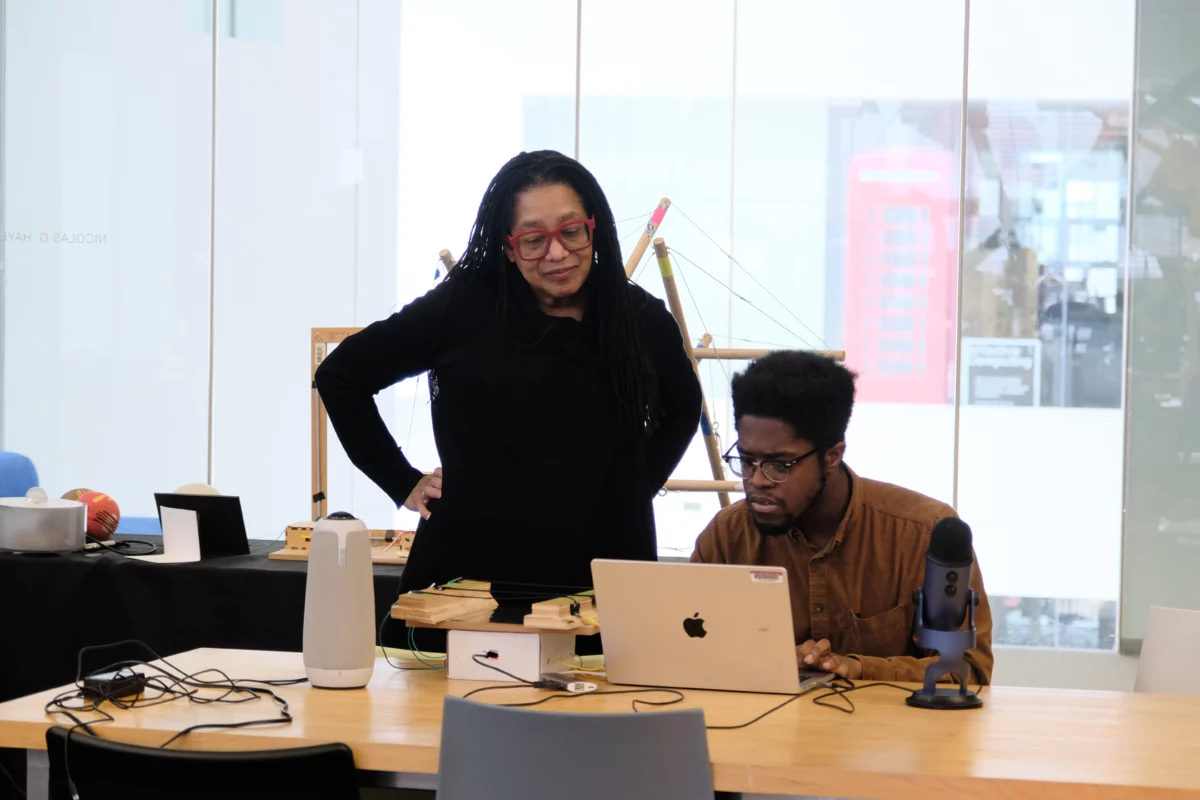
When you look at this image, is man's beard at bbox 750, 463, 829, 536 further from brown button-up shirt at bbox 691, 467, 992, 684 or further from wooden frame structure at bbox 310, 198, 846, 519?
wooden frame structure at bbox 310, 198, 846, 519

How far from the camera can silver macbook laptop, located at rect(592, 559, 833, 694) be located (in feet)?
5.67

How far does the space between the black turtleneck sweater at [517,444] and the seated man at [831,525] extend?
23 cm

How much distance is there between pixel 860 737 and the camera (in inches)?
63.0

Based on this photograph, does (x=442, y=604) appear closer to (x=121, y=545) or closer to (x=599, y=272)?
(x=599, y=272)

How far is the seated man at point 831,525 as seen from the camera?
6.49 feet

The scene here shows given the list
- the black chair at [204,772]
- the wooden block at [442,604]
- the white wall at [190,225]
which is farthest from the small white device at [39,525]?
the white wall at [190,225]

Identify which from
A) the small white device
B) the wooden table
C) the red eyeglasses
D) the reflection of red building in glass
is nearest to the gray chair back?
the wooden table

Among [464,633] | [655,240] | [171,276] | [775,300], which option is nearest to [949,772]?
[464,633]

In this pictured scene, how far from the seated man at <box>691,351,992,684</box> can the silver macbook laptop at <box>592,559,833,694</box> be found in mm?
140

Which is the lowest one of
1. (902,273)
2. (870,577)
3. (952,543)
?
(870,577)

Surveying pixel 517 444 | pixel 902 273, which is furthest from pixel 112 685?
pixel 902 273

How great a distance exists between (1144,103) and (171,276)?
13.9ft

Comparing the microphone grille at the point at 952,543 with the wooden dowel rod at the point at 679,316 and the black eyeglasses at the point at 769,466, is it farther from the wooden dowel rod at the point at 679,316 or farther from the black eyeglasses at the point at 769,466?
the wooden dowel rod at the point at 679,316

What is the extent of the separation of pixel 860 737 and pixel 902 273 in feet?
12.8
